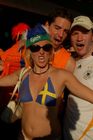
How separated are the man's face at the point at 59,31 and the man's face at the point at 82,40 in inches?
3.7

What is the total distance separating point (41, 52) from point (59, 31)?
0.61m

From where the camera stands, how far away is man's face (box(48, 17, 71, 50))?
4094 mm

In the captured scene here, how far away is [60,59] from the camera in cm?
400

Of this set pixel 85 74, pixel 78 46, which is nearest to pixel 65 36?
pixel 78 46

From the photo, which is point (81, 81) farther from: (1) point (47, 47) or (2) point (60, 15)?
(2) point (60, 15)

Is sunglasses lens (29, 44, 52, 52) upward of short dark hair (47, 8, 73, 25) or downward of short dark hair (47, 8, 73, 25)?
downward

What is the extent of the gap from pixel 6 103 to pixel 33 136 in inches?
25.2

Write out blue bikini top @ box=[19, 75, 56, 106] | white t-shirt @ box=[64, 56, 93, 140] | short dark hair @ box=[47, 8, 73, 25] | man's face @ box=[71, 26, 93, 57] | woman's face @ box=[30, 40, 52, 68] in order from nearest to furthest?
blue bikini top @ box=[19, 75, 56, 106] < woman's face @ box=[30, 40, 52, 68] < white t-shirt @ box=[64, 56, 93, 140] < man's face @ box=[71, 26, 93, 57] < short dark hair @ box=[47, 8, 73, 25]

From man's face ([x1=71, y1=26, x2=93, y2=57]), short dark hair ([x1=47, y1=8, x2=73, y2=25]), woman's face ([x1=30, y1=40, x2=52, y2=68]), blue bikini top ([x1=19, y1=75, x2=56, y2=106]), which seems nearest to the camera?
blue bikini top ([x1=19, y1=75, x2=56, y2=106])

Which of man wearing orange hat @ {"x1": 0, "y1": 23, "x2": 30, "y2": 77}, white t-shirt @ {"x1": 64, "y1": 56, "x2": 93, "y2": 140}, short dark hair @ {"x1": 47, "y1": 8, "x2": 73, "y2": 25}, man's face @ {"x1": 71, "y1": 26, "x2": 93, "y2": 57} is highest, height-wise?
short dark hair @ {"x1": 47, "y1": 8, "x2": 73, "y2": 25}

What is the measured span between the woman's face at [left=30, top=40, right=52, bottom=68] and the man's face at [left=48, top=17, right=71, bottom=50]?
0.48 m

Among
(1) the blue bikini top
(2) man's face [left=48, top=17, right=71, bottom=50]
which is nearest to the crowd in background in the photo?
(2) man's face [left=48, top=17, right=71, bottom=50]

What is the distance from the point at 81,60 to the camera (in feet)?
13.4

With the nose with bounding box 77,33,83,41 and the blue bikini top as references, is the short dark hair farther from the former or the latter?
the blue bikini top
